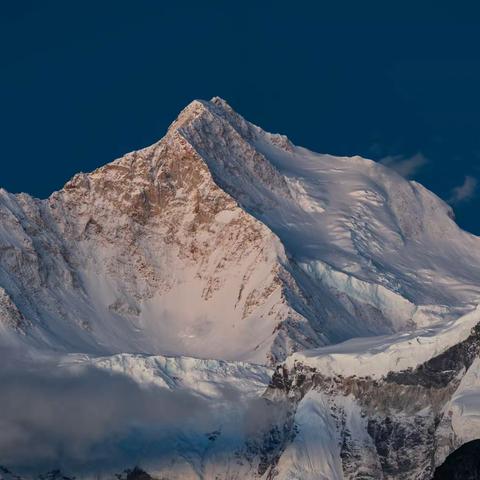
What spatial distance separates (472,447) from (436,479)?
4547 millimetres

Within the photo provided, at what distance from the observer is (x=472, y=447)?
18350 centimetres

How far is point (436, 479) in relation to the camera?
592 feet
